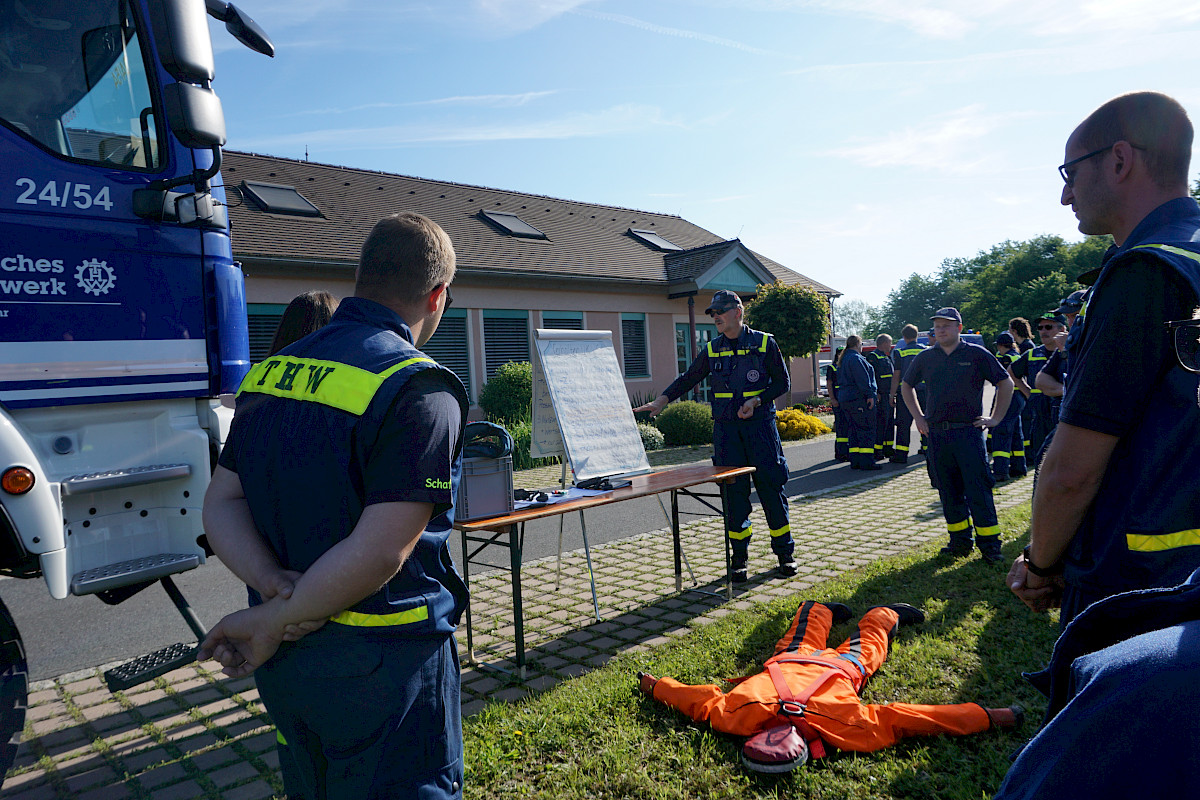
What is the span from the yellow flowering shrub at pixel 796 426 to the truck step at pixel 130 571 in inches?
637

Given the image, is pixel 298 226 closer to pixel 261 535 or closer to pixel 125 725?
pixel 125 725

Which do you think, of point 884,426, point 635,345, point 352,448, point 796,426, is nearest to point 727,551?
point 352,448

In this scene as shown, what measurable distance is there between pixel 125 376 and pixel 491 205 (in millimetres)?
21272

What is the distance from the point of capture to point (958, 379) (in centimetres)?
697

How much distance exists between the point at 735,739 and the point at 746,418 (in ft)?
11.3

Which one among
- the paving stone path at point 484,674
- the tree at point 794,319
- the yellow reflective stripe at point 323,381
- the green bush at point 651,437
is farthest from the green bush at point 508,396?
the yellow reflective stripe at point 323,381

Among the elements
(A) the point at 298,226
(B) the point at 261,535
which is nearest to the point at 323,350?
(B) the point at 261,535

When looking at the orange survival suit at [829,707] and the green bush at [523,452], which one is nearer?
the orange survival suit at [829,707]

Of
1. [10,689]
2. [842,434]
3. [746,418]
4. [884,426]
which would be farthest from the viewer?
[842,434]

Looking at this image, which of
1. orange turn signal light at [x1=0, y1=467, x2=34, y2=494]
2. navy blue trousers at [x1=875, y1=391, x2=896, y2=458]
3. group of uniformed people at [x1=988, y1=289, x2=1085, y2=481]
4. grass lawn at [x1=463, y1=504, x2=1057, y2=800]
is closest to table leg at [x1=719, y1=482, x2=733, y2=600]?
grass lawn at [x1=463, y1=504, x2=1057, y2=800]

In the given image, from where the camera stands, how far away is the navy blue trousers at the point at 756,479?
21.5 feet

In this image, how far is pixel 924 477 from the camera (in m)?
12.0

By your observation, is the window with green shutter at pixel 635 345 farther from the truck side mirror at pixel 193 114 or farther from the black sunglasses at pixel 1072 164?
the black sunglasses at pixel 1072 164

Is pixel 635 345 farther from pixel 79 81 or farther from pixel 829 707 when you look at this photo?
pixel 829 707
